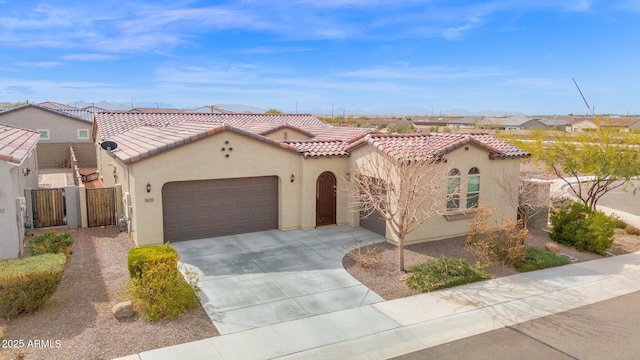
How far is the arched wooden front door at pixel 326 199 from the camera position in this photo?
18.4m

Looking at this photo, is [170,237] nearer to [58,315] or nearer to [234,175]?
[234,175]

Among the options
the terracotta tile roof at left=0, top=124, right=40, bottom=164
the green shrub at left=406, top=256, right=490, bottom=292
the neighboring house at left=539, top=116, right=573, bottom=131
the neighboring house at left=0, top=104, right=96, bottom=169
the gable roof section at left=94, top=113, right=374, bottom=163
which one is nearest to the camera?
the green shrub at left=406, top=256, right=490, bottom=292

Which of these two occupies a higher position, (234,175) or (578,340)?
(234,175)

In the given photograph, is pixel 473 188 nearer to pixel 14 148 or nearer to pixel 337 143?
pixel 337 143

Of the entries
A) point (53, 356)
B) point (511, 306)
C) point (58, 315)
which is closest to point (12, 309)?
point (58, 315)

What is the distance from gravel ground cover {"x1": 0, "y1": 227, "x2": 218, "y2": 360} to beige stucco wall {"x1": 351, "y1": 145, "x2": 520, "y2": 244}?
29.0 ft

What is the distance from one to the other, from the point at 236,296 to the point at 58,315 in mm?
3931

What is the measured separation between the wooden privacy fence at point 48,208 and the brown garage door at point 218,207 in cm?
486

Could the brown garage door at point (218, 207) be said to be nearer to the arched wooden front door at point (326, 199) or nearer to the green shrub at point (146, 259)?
the arched wooden front door at point (326, 199)

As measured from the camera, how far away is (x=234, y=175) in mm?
16672

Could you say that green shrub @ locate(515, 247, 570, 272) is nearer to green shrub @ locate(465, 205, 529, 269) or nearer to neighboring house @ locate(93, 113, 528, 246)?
green shrub @ locate(465, 205, 529, 269)

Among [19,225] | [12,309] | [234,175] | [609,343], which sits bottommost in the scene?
[609,343]

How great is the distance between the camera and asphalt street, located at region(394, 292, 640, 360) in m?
8.94

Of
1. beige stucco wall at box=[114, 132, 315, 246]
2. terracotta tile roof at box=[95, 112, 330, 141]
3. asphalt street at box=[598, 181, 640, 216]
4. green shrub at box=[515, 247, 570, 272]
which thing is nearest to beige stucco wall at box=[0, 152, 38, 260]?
beige stucco wall at box=[114, 132, 315, 246]
